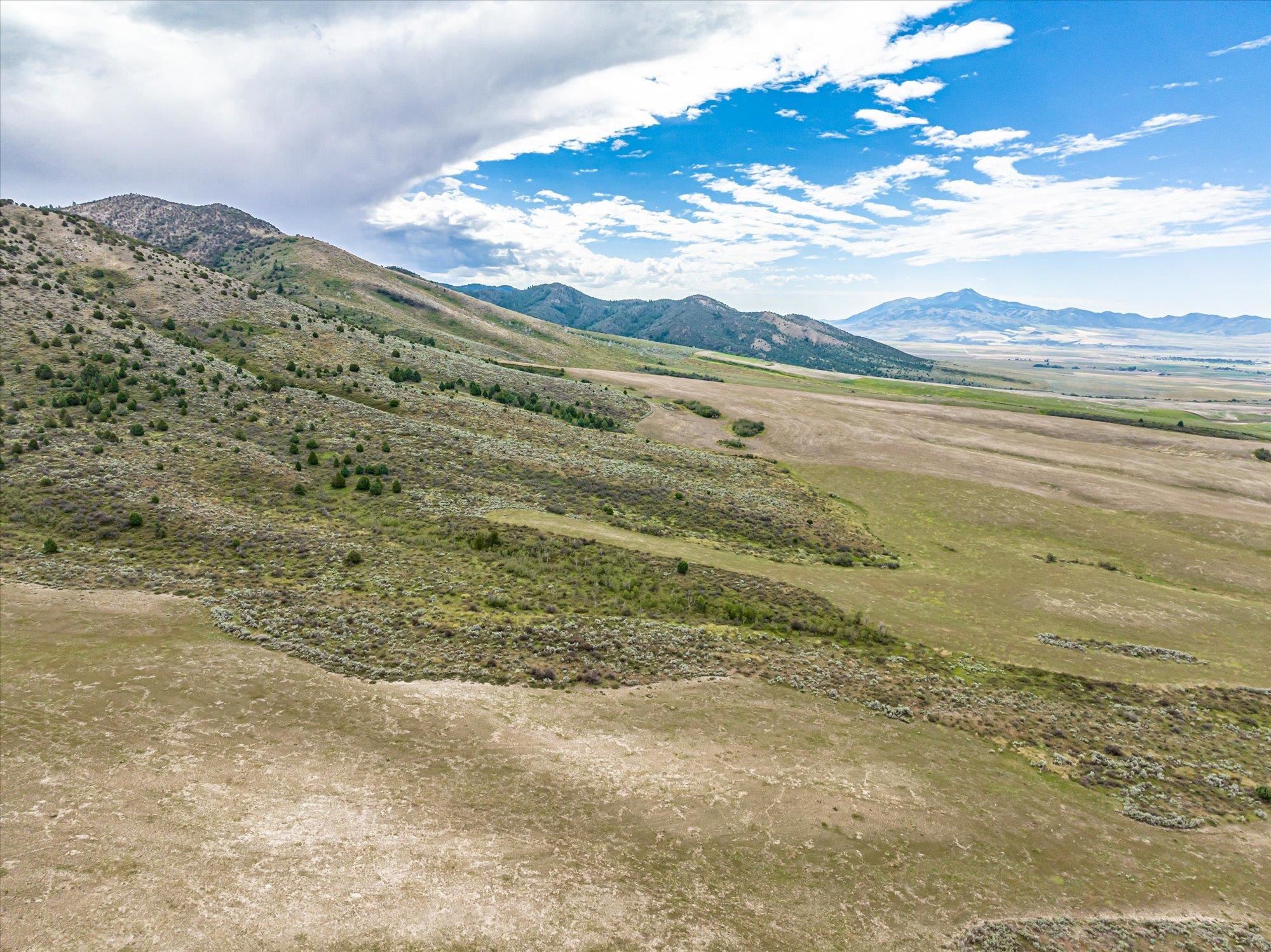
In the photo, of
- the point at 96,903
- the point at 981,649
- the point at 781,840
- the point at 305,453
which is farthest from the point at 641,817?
the point at 305,453

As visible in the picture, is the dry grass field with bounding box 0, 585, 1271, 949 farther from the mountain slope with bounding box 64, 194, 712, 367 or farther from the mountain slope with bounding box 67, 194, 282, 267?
the mountain slope with bounding box 67, 194, 282, 267

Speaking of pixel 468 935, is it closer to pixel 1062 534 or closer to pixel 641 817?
pixel 641 817

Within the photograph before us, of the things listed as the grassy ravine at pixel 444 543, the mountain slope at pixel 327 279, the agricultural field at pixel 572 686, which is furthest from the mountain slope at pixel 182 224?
the agricultural field at pixel 572 686

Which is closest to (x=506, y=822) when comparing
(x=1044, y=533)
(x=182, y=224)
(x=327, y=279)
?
(x=1044, y=533)

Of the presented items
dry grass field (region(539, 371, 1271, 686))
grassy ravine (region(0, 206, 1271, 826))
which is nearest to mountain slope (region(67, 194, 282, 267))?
grassy ravine (region(0, 206, 1271, 826))

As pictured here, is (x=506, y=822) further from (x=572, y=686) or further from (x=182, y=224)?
(x=182, y=224)
